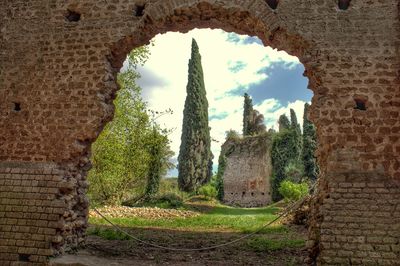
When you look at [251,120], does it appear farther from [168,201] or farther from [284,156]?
[168,201]

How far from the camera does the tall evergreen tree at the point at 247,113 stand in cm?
3683

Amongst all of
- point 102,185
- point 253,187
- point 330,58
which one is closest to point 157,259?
point 330,58

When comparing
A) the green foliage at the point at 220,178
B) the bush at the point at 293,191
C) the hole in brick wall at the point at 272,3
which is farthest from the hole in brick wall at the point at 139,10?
the green foliage at the point at 220,178

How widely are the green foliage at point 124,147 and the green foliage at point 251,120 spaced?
18.8m

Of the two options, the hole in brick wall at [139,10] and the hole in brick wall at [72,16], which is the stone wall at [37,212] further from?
the hole in brick wall at [139,10]

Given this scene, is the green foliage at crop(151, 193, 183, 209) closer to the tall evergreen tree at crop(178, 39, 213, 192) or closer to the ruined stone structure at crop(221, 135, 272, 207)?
the tall evergreen tree at crop(178, 39, 213, 192)

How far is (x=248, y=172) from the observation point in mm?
28516

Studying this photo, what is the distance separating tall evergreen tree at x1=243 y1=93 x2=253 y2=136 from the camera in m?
36.8

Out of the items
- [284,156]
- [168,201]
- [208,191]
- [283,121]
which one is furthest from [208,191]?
[283,121]

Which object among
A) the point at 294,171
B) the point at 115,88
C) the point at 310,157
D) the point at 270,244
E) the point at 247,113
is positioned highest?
the point at 247,113

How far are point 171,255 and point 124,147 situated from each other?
11.4 metres

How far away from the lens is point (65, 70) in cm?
658

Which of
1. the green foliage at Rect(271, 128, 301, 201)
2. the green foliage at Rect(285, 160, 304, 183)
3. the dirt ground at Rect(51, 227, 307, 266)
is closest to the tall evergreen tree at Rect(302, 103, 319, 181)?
the green foliage at Rect(285, 160, 304, 183)

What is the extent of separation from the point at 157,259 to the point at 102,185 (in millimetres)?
11591
